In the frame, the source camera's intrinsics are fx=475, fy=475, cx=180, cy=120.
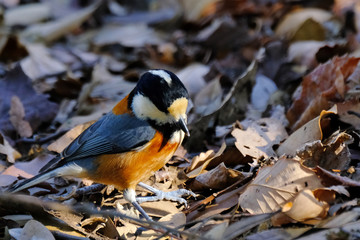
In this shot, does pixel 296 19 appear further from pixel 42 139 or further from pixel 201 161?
pixel 42 139

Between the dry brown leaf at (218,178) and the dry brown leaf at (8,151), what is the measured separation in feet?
6.20

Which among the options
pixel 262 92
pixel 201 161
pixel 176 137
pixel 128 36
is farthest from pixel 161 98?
pixel 128 36

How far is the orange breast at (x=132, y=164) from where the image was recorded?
388 centimetres

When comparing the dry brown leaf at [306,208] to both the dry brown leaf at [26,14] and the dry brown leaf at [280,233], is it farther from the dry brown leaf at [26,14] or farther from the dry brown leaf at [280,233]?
the dry brown leaf at [26,14]

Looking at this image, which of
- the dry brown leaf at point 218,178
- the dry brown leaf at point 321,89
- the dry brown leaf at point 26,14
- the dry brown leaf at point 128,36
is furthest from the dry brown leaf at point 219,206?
the dry brown leaf at point 26,14

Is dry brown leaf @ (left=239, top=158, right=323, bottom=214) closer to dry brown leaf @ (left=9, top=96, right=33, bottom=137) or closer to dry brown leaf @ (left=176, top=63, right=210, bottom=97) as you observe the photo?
dry brown leaf @ (left=176, top=63, right=210, bottom=97)

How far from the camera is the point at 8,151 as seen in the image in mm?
4664

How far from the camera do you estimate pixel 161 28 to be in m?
8.21

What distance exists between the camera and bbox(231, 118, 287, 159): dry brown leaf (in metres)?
4.00

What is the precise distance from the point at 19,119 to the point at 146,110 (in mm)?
1893

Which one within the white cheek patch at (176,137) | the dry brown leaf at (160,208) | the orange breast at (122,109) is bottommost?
the dry brown leaf at (160,208)

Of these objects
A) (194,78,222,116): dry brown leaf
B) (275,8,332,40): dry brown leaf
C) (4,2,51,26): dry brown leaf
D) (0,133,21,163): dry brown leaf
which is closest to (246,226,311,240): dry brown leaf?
(194,78,222,116): dry brown leaf

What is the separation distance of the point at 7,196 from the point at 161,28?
535 centimetres

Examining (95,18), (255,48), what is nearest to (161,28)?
(95,18)
